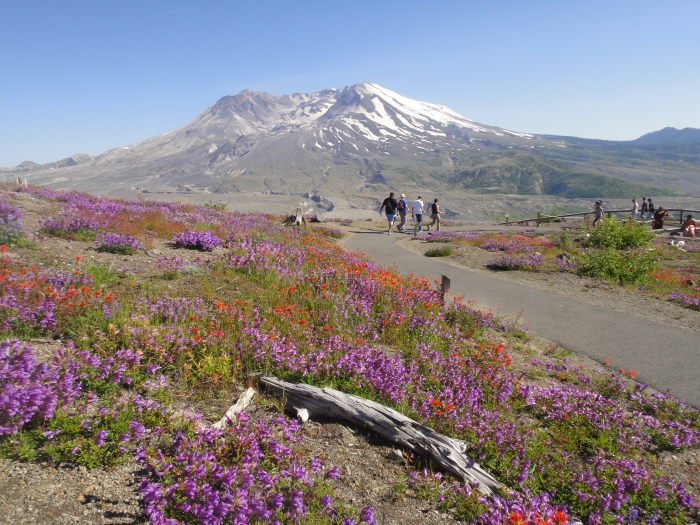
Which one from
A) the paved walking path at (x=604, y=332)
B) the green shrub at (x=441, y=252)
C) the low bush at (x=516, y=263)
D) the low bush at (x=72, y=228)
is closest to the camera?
the paved walking path at (x=604, y=332)

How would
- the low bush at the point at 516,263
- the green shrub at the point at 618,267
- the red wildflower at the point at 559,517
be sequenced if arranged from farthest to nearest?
the low bush at the point at 516,263, the green shrub at the point at 618,267, the red wildflower at the point at 559,517

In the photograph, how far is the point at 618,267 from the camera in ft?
40.8

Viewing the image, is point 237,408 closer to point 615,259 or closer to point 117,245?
point 117,245

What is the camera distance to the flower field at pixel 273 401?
9.75 feet

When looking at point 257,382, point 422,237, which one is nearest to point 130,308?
point 257,382

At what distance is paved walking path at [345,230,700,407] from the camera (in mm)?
5918

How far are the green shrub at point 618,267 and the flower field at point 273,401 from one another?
6486 mm

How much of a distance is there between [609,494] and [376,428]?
198cm

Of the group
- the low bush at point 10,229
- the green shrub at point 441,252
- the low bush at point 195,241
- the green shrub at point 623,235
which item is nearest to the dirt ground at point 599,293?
the green shrub at point 441,252

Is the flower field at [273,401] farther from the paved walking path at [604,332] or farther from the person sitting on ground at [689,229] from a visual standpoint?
the person sitting on ground at [689,229]

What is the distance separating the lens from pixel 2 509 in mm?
2525

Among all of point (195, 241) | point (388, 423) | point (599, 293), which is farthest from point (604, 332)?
point (195, 241)

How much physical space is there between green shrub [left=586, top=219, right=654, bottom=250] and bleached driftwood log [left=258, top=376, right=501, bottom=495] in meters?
15.5

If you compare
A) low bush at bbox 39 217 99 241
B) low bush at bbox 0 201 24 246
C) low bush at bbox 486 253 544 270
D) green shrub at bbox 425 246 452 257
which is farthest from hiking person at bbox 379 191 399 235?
low bush at bbox 0 201 24 246
